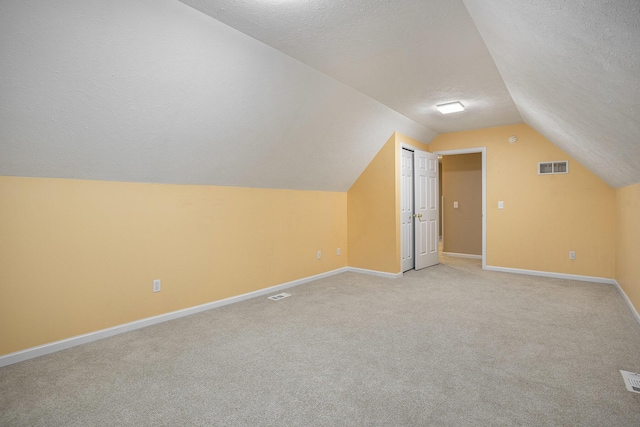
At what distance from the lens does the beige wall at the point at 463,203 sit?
23.1 ft

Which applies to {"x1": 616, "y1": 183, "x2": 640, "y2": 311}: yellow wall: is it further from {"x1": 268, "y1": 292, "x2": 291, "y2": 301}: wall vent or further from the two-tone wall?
{"x1": 268, "y1": 292, "x2": 291, "y2": 301}: wall vent

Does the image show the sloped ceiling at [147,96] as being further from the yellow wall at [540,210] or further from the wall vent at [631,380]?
the wall vent at [631,380]

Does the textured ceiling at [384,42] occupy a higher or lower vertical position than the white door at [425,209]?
higher

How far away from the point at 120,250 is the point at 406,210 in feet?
13.6

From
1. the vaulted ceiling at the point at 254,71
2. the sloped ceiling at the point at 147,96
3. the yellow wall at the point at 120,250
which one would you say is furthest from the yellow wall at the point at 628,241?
the yellow wall at the point at 120,250

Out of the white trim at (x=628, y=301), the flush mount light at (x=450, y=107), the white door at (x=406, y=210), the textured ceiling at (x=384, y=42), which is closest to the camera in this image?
the textured ceiling at (x=384, y=42)

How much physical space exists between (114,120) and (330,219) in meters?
3.47

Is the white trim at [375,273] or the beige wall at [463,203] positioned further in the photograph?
the beige wall at [463,203]

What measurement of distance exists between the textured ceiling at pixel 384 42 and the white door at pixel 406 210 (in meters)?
1.54

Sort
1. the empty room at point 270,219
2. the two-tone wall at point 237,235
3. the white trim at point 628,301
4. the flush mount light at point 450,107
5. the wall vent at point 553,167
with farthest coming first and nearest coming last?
the wall vent at point 553,167, the flush mount light at point 450,107, the white trim at point 628,301, the two-tone wall at point 237,235, the empty room at point 270,219

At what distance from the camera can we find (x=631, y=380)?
215cm

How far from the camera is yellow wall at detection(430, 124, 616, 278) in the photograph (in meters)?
4.77

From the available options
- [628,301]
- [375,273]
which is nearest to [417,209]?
[375,273]

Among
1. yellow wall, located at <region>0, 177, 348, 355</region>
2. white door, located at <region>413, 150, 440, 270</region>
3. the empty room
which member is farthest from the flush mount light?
yellow wall, located at <region>0, 177, 348, 355</region>
